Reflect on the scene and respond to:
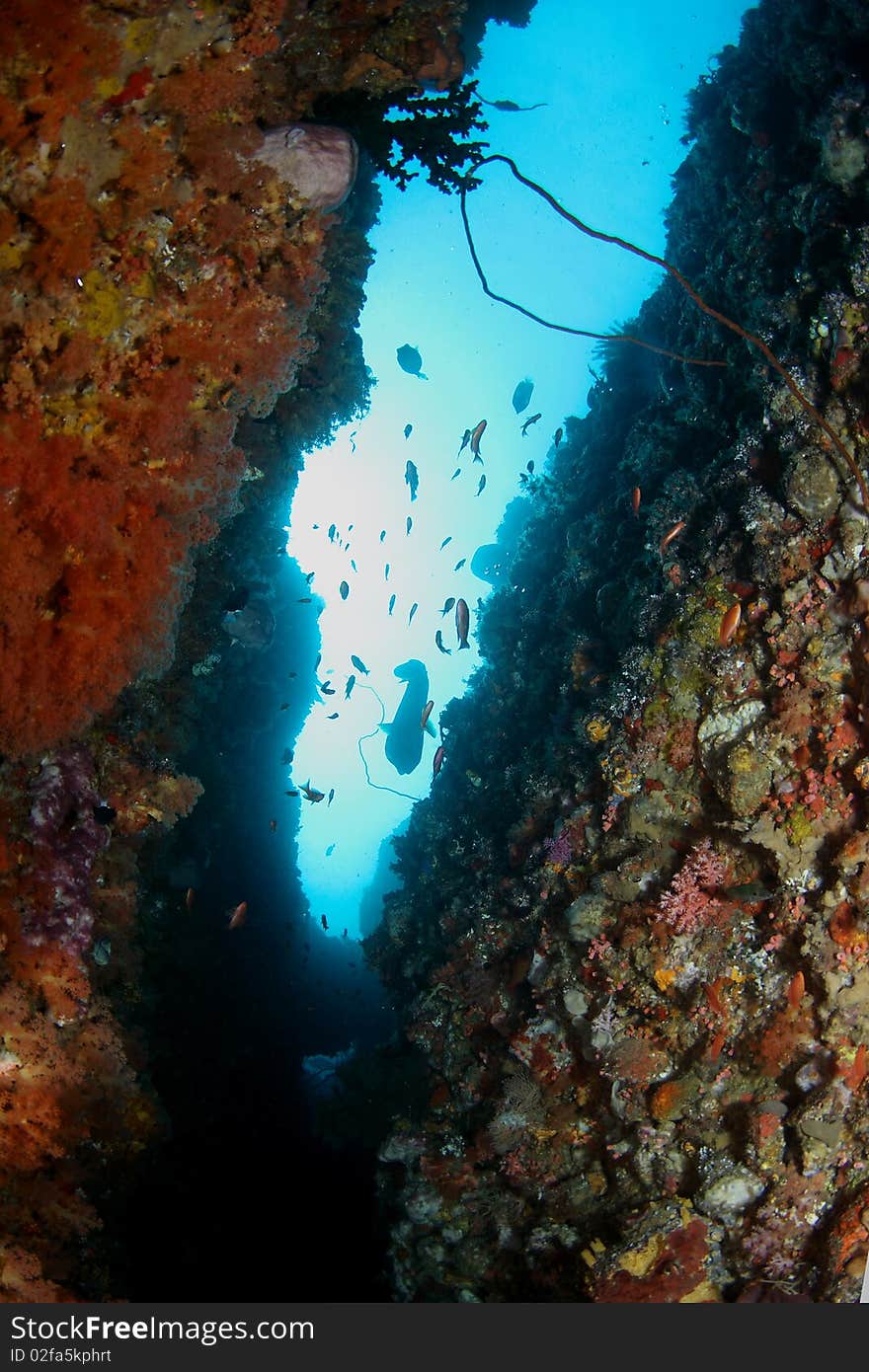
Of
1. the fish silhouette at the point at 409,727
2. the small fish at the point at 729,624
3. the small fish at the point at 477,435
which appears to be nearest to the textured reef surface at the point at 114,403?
the small fish at the point at 477,435

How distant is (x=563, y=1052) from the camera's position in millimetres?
5820

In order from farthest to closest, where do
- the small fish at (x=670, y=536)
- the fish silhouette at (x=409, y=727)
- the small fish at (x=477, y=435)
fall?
1. the fish silhouette at (x=409, y=727)
2. the small fish at (x=477, y=435)
3. the small fish at (x=670, y=536)

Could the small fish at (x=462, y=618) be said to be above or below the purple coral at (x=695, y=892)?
above

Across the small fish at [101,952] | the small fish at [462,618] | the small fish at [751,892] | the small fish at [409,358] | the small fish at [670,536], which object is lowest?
the small fish at [751,892]

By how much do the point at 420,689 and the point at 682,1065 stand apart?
9085mm

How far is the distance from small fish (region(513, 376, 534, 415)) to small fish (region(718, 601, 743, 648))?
26.0 feet

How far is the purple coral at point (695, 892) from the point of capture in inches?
209

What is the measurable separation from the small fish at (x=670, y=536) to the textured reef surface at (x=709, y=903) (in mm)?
49

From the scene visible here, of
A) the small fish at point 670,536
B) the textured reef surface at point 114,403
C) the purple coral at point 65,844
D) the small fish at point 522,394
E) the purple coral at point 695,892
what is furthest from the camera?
the small fish at point 522,394

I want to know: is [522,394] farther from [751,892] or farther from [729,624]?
[751,892]

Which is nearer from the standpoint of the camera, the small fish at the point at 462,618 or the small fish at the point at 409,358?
the small fish at the point at 462,618

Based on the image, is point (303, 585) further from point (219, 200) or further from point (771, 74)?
point (771, 74)

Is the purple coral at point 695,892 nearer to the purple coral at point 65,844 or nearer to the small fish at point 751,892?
the small fish at point 751,892

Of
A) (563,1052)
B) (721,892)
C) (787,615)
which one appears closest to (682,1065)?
(563,1052)
